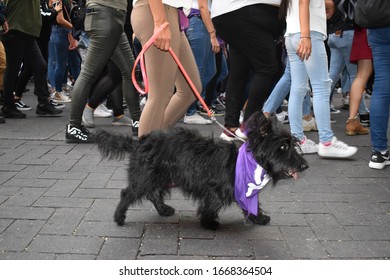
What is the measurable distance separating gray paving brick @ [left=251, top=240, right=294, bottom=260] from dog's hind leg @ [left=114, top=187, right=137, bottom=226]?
0.86m

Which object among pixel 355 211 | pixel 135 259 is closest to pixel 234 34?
pixel 355 211

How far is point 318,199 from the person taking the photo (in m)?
3.82

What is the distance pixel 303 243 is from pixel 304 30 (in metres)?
2.39

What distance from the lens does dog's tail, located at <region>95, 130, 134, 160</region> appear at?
319 centimetres

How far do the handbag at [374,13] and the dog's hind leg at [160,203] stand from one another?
2.51 m

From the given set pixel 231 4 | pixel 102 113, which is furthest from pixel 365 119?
pixel 102 113

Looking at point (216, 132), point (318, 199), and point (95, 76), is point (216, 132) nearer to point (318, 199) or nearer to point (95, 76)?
point (95, 76)

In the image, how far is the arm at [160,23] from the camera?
357 centimetres

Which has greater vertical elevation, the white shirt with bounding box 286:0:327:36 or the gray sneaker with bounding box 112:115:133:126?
the white shirt with bounding box 286:0:327:36

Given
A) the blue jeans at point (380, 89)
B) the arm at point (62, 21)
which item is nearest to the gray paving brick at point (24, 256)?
the blue jeans at point (380, 89)

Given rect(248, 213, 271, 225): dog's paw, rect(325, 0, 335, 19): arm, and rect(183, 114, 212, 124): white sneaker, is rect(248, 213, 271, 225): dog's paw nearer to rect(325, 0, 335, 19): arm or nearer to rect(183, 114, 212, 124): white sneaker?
rect(325, 0, 335, 19): arm

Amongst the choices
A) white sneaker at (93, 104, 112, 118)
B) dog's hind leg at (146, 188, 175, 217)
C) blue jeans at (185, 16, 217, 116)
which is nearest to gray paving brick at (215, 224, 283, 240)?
dog's hind leg at (146, 188, 175, 217)

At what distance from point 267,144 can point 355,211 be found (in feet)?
3.78

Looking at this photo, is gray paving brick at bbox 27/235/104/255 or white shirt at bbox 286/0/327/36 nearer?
gray paving brick at bbox 27/235/104/255
